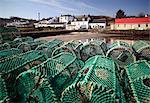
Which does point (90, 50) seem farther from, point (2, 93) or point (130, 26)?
point (130, 26)

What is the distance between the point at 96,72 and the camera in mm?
4812

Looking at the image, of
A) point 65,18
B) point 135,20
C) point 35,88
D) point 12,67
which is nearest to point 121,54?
point 12,67

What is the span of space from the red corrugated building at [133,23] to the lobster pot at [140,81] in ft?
112

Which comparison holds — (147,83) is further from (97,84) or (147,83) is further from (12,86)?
(12,86)

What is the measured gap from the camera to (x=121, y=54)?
340 inches

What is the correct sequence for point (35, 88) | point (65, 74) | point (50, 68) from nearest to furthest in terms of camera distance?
point (35, 88) → point (50, 68) → point (65, 74)

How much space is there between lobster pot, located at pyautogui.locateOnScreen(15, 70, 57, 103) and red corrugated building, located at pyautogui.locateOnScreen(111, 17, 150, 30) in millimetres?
35915

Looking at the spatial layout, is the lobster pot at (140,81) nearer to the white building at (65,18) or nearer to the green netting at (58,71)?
the green netting at (58,71)

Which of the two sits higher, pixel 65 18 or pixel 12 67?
pixel 65 18

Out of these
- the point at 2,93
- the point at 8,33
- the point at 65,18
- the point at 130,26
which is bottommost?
the point at 2,93

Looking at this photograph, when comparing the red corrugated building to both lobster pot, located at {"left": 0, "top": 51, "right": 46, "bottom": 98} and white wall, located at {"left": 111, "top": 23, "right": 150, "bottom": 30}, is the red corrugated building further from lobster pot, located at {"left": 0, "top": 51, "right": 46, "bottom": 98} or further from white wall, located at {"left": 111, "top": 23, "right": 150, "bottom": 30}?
lobster pot, located at {"left": 0, "top": 51, "right": 46, "bottom": 98}

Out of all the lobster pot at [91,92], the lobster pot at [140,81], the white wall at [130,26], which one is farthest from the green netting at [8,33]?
the white wall at [130,26]

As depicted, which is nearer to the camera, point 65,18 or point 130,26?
point 130,26

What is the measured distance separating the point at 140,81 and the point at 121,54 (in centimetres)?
378
